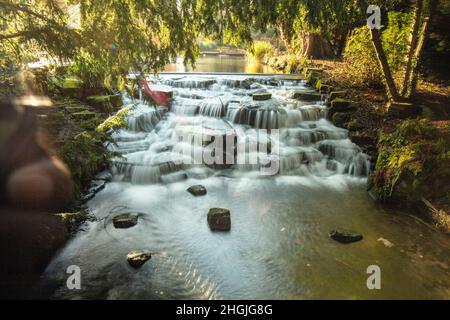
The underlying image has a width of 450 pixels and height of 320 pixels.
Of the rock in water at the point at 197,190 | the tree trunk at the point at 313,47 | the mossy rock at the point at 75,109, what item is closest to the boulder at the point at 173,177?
the rock in water at the point at 197,190

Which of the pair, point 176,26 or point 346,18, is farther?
point 346,18

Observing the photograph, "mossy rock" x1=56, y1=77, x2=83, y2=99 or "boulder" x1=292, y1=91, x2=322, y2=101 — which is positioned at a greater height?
"mossy rock" x1=56, y1=77, x2=83, y2=99

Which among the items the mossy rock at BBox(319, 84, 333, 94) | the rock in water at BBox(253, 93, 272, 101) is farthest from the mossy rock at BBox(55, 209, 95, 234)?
the mossy rock at BBox(319, 84, 333, 94)

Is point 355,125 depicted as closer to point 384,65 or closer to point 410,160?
point 384,65

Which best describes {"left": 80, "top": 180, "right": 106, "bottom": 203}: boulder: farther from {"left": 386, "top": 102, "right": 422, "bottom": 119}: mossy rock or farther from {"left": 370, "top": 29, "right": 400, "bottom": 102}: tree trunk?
{"left": 386, "top": 102, "right": 422, "bottom": 119}: mossy rock

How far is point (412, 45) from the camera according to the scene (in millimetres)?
10367

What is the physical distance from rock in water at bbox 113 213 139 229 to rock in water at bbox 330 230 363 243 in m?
4.50

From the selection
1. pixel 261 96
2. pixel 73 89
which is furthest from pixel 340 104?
pixel 73 89

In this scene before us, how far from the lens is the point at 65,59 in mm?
5809

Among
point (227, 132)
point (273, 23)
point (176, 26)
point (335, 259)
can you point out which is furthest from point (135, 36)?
point (227, 132)

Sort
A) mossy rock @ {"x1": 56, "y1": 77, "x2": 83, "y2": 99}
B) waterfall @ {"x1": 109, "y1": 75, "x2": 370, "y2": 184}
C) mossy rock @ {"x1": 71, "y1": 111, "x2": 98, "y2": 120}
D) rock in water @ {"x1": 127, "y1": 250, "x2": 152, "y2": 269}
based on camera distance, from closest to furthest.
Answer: rock in water @ {"x1": 127, "y1": 250, "x2": 152, "y2": 269} < waterfall @ {"x1": 109, "y1": 75, "x2": 370, "y2": 184} < mossy rock @ {"x1": 71, "y1": 111, "x2": 98, "y2": 120} < mossy rock @ {"x1": 56, "y1": 77, "x2": 83, "y2": 99}

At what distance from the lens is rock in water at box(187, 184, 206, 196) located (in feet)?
29.7

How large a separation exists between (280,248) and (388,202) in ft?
12.0

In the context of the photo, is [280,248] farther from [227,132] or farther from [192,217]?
[227,132]
